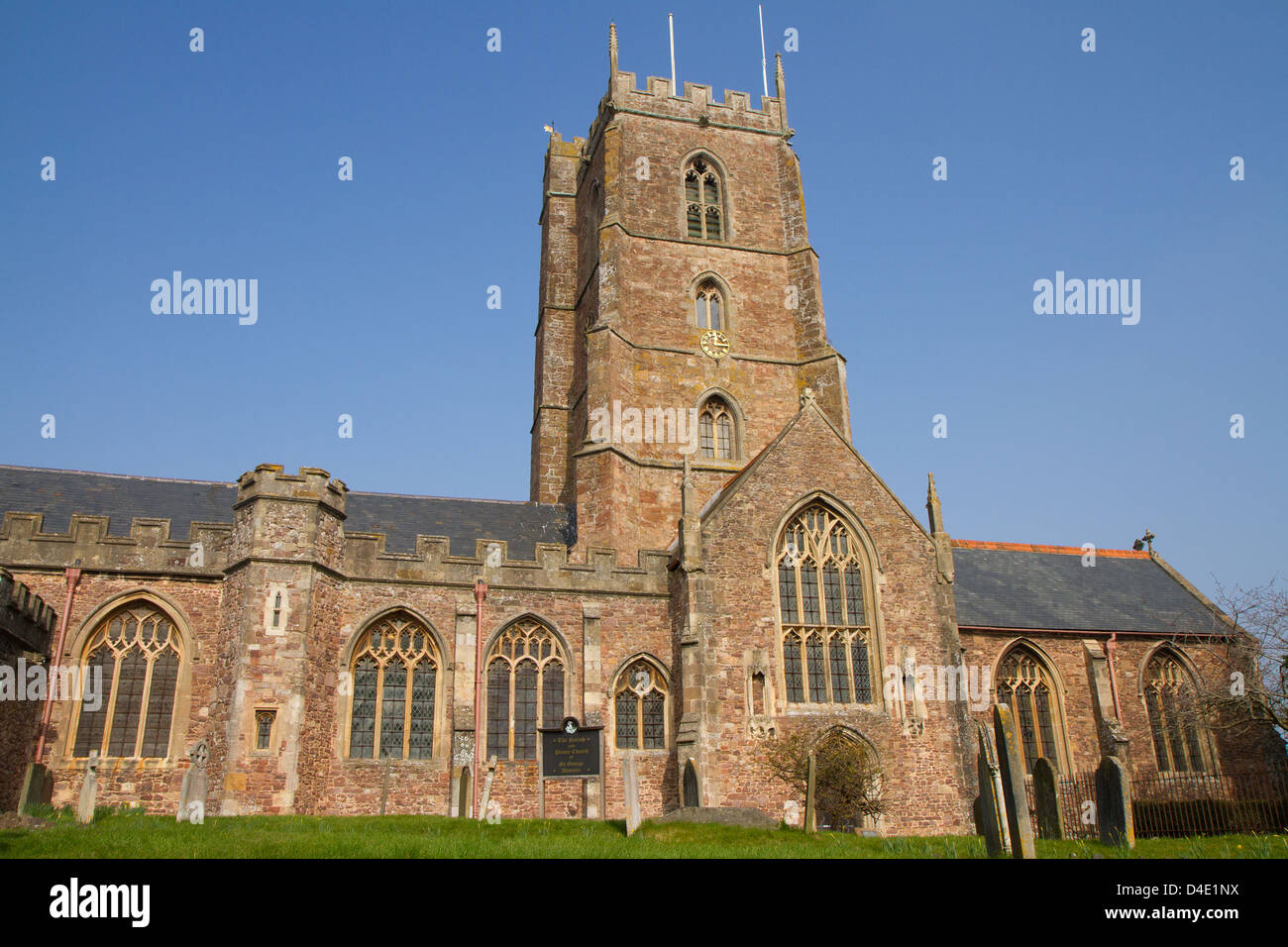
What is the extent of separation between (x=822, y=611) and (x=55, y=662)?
1610 centimetres

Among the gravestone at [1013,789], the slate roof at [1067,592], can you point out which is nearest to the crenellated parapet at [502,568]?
the slate roof at [1067,592]

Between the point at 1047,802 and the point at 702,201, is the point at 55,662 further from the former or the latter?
the point at 702,201

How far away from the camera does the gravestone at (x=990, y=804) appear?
11328mm

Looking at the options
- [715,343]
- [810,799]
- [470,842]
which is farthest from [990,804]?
[715,343]

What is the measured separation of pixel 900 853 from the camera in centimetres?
1217

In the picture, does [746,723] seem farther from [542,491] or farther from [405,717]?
[542,491]

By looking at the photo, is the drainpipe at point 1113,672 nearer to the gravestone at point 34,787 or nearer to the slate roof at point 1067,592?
the slate roof at point 1067,592

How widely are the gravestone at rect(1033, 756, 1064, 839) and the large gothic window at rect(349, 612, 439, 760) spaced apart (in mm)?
12051

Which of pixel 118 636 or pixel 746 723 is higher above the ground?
pixel 118 636

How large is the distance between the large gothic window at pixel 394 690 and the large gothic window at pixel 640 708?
413 cm

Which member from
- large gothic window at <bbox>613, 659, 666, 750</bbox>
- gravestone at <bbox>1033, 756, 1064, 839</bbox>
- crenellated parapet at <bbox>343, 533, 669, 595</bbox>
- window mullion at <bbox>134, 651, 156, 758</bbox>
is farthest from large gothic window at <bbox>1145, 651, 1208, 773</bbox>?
window mullion at <bbox>134, 651, 156, 758</bbox>
